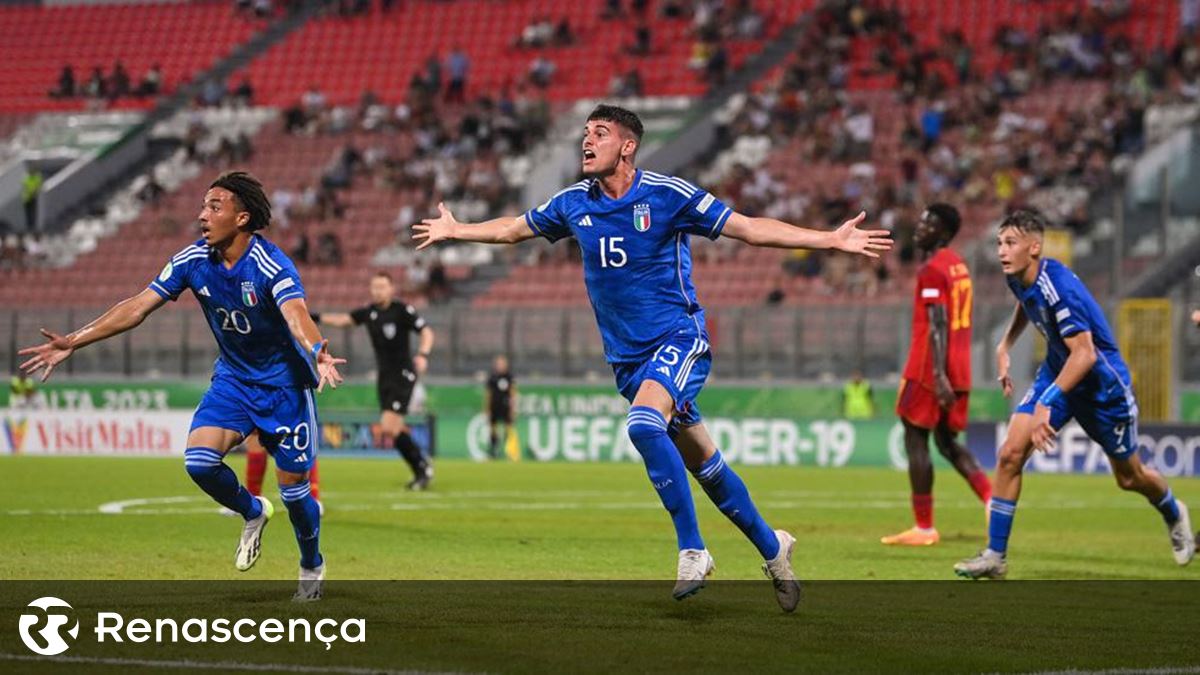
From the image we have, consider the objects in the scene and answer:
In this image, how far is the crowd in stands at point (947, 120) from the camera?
36.8 meters

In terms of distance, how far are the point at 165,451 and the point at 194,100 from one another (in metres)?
19.5

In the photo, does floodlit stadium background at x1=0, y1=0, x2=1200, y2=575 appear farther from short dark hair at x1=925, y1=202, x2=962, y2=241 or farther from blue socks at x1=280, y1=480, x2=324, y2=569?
blue socks at x1=280, y1=480, x2=324, y2=569

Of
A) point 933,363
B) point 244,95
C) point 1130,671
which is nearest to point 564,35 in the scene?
point 244,95

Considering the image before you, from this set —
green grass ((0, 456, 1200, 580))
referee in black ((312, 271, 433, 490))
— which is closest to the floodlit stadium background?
green grass ((0, 456, 1200, 580))

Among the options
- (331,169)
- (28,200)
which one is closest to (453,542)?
(331,169)

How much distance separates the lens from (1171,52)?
3922cm

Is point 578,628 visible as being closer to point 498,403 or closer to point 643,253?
point 643,253

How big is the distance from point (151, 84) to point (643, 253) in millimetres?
44238

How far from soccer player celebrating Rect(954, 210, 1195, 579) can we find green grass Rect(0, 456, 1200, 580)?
612mm

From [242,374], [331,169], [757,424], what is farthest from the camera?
[331,169]

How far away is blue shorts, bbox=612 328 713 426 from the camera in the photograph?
1012 cm

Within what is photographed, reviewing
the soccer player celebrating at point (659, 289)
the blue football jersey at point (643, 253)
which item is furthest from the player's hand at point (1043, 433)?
the blue football jersey at point (643, 253)

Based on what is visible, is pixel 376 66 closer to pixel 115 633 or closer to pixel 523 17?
pixel 523 17

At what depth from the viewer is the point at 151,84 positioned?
52.2 meters
